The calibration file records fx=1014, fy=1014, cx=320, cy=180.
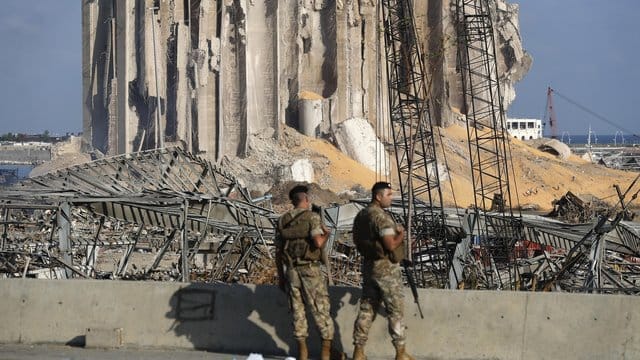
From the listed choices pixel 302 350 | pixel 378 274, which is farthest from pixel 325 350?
pixel 378 274

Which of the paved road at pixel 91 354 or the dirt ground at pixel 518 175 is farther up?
the dirt ground at pixel 518 175

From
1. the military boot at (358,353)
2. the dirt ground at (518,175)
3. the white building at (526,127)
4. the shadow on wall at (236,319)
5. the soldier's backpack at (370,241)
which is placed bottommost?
the military boot at (358,353)

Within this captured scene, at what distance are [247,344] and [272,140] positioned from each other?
4621cm

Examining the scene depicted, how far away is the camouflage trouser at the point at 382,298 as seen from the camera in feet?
32.8

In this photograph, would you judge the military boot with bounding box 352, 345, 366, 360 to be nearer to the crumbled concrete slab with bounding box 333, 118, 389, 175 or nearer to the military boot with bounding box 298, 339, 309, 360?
the military boot with bounding box 298, 339, 309, 360

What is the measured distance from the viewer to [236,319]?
11242 mm

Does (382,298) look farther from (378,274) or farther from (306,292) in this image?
(306,292)

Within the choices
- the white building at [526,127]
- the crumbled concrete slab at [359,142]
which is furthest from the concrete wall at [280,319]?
the white building at [526,127]

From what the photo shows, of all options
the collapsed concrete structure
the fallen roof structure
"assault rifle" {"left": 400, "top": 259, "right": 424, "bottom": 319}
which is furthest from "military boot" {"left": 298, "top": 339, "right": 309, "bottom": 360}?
the collapsed concrete structure

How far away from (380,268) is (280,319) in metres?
1.66

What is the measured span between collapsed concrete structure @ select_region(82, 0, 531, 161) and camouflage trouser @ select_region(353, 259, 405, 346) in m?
35.4

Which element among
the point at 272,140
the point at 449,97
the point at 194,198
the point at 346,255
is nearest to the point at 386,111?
the point at 449,97

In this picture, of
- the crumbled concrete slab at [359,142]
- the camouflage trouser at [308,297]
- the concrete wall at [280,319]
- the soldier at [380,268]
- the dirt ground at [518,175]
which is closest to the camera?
the soldier at [380,268]

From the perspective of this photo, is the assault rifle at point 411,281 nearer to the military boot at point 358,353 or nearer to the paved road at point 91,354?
the military boot at point 358,353
